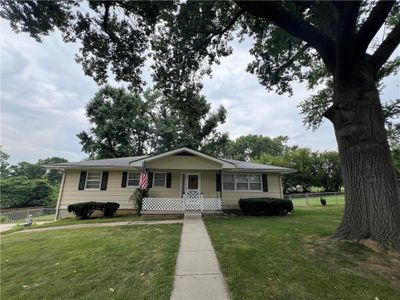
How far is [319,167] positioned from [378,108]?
38.8 metres

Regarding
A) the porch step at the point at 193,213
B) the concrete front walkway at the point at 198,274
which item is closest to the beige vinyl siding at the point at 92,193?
the porch step at the point at 193,213

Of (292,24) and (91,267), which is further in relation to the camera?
(292,24)

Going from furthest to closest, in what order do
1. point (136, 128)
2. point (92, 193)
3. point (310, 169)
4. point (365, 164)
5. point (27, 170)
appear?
point (27, 170) < point (310, 169) < point (136, 128) < point (92, 193) < point (365, 164)

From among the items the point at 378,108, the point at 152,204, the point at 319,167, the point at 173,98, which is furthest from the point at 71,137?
the point at 319,167

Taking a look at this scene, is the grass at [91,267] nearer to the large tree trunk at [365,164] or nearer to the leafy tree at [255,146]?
the large tree trunk at [365,164]

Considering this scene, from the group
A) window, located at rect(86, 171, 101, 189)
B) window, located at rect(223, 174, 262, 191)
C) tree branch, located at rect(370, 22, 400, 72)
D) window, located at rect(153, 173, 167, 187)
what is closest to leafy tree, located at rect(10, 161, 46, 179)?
window, located at rect(86, 171, 101, 189)

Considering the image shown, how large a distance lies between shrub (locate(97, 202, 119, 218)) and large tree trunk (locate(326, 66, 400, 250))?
445 inches

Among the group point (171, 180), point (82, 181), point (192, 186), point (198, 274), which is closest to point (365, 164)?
point (198, 274)

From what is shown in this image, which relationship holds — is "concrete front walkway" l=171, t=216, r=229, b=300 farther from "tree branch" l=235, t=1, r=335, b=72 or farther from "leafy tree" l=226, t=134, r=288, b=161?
"leafy tree" l=226, t=134, r=288, b=161

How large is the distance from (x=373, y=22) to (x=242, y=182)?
10.9 m

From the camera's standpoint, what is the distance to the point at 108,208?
12141 millimetres

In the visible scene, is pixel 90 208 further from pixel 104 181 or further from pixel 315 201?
pixel 315 201

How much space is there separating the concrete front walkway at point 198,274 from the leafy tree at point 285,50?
364 centimetres

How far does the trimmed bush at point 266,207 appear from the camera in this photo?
38.5ft
